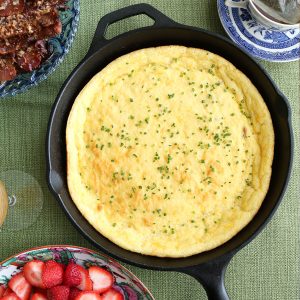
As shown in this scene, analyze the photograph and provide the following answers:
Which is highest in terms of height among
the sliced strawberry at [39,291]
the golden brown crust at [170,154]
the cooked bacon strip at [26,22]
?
the cooked bacon strip at [26,22]

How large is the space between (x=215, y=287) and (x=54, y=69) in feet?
3.50

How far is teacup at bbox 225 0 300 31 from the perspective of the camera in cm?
223

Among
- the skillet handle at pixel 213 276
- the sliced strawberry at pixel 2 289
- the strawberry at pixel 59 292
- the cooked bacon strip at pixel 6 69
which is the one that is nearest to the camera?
the skillet handle at pixel 213 276

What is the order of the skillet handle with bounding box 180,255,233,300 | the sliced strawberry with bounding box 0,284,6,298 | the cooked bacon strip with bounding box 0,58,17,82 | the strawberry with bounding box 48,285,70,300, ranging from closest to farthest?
the skillet handle with bounding box 180,255,233,300 → the cooked bacon strip with bounding box 0,58,17,82 → the strawberry with bounding box 48,285,70,300 → the sliced strawberry with bounding box 0,284,6,298

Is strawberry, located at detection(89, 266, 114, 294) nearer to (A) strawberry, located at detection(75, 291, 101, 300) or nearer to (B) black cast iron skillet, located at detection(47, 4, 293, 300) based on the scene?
(A) strawberry, located at detection(75, 291, 101, 300)

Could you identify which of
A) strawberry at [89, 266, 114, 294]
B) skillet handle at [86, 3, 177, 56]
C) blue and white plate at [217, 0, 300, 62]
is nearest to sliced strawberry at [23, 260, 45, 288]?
strawberry at [89, 266, 114, 294]

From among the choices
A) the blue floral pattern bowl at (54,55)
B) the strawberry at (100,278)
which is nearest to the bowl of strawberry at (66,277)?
the strawberry at (100,278)

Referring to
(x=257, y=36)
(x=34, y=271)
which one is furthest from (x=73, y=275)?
(x=257, y=36)

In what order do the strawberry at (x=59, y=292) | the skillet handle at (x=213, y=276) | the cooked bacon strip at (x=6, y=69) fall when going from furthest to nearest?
the strawberry at (x=59, y=292)
the cooked bacon strip at (x=6, y=69)
the skillet handle at (x=213, y=276)

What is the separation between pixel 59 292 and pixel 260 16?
4.64ft

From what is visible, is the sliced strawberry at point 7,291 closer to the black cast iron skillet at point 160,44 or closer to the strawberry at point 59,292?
the strawberry at point 59,292

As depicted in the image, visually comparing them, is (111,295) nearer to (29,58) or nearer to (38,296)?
(38,296)

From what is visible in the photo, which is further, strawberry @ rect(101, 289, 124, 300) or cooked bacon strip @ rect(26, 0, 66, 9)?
strawberry @ rect(101, 289, 124, 300)

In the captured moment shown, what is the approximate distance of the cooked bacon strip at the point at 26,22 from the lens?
2045 mm
